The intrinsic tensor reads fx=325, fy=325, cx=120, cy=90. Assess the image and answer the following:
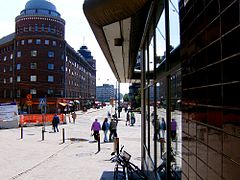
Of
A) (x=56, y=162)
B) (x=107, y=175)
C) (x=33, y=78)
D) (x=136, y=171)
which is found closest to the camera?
(x=136, y=171)

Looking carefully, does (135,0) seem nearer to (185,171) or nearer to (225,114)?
(185,171)

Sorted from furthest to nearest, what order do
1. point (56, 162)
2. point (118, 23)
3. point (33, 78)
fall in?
point (33, 78) → point (56, 162) → point (118, 23)

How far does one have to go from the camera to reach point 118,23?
18.2 feet

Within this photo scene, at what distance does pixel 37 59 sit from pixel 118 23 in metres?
65.5

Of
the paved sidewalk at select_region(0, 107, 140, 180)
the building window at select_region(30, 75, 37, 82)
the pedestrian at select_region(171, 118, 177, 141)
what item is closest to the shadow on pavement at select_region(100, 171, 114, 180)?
the paved sidewalk at select_region(0, 107, 140, 180)

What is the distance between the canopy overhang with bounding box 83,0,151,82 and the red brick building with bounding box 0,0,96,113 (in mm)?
59087

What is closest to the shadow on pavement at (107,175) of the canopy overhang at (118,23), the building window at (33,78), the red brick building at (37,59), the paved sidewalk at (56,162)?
the paved sidewalk at (56,162)

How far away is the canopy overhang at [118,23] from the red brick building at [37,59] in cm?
5909

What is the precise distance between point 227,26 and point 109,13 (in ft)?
7.01

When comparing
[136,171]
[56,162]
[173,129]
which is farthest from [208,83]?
[56,162]

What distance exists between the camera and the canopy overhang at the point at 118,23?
340 centimetres

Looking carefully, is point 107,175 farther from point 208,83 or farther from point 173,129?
point 208,83

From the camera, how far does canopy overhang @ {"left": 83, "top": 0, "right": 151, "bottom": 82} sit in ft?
11.2

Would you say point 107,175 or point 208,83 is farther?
point 107,175
